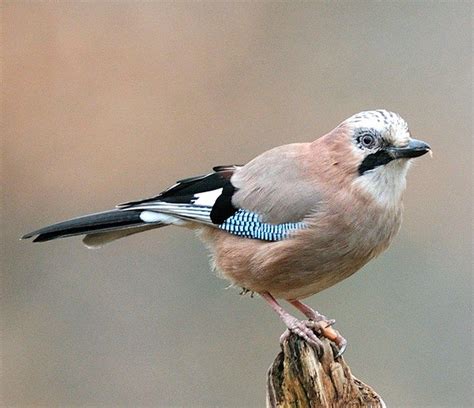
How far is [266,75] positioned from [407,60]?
3.89ft

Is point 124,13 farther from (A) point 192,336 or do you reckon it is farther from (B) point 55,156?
(A) point 192,336

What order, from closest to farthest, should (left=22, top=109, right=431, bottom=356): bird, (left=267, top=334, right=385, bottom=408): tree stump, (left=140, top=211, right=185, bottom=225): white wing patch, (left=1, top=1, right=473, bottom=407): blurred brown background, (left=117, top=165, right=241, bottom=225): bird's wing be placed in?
(left=267, top=334, right=385, bottom=408): tree stump → (left=22, top=109, right=431, bottom=356): bird → (left=117, top=165, right=241, bottom=225): bird's wing → (left=140, top=211, right=185, bottom=225): white wing patch → (left=1, top=1, right=473, bottom=407): blurred brown background

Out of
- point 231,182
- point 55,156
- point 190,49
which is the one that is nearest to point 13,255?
point 55,156

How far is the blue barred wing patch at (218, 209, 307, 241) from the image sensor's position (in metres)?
5.17

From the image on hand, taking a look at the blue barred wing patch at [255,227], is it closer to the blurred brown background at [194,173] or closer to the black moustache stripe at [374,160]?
the black moustache stripe at [374,160]

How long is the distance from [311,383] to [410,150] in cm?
117

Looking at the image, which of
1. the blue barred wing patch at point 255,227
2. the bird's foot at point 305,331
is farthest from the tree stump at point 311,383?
the blue barred wing patch at point 255,227

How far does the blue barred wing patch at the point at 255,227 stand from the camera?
17.0 feet

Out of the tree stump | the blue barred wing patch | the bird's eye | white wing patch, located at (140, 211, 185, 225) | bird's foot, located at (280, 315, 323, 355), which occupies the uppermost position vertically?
the bird's eye

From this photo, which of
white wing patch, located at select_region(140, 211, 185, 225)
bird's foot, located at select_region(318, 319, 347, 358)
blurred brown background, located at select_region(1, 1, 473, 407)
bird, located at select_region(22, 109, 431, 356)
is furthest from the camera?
blurred brown background, located at select_region(1, 1, 473, 407)

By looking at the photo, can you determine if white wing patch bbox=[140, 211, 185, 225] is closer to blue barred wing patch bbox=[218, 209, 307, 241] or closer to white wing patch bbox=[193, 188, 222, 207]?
white wing patch bbox=[193, 188, 222, 207]

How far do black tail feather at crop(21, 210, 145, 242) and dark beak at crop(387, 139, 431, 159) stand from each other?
1.38 meters

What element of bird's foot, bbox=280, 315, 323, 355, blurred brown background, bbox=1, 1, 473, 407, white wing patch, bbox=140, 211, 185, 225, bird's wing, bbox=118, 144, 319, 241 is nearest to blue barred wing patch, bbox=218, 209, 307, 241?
bird's wing, bbox=118, 144, 319, 241

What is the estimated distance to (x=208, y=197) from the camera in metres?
5.44
